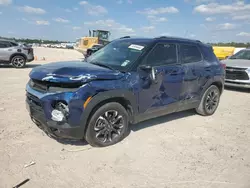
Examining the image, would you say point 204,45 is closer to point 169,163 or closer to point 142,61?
point 142,61

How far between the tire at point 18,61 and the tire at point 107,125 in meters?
11.2

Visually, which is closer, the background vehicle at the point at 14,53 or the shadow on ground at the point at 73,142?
the shadow on ground at the point at 73,142

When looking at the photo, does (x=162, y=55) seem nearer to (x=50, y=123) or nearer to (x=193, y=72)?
(x=193, y=72)

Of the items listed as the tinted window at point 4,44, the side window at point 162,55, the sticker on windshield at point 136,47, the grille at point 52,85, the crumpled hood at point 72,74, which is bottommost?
the grille at point 52,85

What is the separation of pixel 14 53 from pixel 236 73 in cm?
1146

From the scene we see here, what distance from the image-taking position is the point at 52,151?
11.2ft

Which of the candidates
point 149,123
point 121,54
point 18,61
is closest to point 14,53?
point 18,61

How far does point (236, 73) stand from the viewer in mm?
8508

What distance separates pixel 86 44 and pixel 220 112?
20.4 m

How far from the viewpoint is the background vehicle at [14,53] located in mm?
12461

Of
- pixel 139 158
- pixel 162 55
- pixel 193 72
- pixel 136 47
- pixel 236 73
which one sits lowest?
pixel 139 158

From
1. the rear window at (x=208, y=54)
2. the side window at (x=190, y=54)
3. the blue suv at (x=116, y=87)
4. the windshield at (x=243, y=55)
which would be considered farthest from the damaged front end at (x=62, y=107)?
the windshield at (x=243, y=55)

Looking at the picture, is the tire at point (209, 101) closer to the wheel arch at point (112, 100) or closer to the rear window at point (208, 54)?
the rear window at point (208, 54)

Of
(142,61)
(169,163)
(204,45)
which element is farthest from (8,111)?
(204,45)
